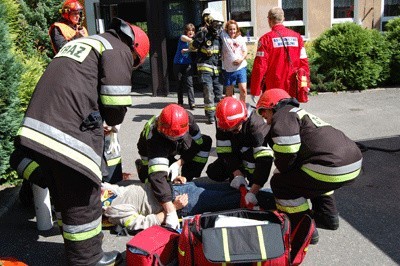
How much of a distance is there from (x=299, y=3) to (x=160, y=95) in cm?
564

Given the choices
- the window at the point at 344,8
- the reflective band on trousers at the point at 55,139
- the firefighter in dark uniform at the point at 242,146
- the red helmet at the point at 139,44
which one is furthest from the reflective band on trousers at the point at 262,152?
the window at the point at 344,8

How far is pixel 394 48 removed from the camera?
1016cm

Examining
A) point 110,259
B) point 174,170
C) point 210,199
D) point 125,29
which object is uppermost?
point 125,29

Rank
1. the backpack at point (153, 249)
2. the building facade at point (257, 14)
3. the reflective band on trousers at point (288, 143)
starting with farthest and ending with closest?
the building facade at point (257, 14) → the reflective band on trousers at point (288, 143) → the backpack at point (153, 249)

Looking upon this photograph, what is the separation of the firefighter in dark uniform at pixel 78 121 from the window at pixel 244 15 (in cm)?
1039

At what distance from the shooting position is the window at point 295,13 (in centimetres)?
1341

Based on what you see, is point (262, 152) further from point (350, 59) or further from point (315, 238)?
point (350, 59)

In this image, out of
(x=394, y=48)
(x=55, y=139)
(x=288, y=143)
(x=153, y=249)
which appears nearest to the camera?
(x=55, y=139)

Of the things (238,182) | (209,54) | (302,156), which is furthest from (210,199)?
(209,54)

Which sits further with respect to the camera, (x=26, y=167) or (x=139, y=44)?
(x=26, y=167)

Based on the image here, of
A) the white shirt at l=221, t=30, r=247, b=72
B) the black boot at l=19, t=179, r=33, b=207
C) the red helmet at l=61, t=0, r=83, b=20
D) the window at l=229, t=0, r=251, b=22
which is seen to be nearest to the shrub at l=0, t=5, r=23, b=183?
the black boot at l=19, t=179, r=33, b=207

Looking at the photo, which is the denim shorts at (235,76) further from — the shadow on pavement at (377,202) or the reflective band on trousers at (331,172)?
the reflective band on trousers at (331,172)

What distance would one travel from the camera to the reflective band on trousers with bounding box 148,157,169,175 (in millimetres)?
3988

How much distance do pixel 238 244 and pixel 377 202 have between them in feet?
6.92
